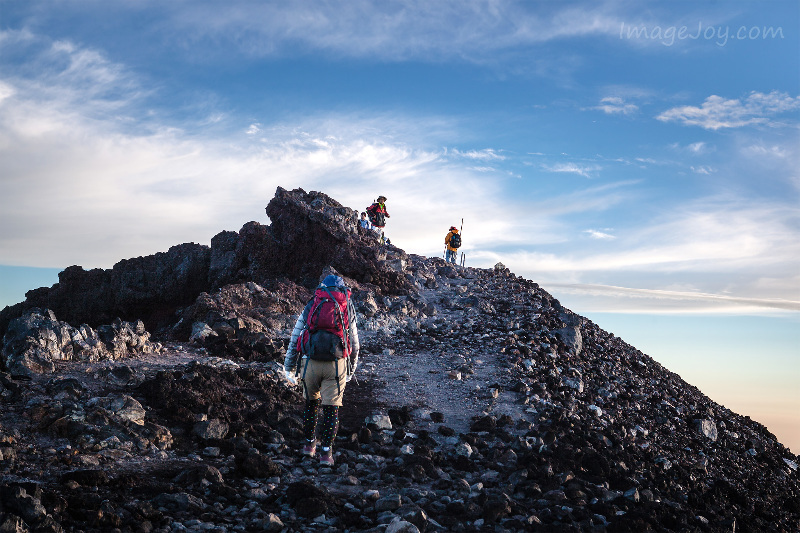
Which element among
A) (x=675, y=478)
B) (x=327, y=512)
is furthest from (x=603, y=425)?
(x=327, y=512)

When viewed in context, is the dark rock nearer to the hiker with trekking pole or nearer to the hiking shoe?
the hiking shoe

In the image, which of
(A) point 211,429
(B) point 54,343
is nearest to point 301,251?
(B) point 54,343

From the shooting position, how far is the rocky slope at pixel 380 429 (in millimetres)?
7805

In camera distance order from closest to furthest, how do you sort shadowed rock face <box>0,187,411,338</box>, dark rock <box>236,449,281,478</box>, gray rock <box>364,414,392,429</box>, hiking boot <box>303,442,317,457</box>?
dark rock <box>236,449,281,478</box>, hiking boot <box>303,442,317,457</box>, gray rock <box>364,414,392,429</box>, shadowed rock face <box>0,187,411,338</box>

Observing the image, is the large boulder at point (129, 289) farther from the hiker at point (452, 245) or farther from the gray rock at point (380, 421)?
the gray rock at point (380, 421)

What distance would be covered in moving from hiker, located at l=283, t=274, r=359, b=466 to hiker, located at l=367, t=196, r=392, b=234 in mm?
19033

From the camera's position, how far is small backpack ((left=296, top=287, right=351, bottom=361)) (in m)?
9.47

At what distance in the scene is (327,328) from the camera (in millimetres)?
9570

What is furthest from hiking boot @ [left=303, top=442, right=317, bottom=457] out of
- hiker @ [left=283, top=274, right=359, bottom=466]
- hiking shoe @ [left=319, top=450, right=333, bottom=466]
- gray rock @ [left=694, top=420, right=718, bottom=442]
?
gray rock @ [left=694, top=420, right=718, bottom=442]

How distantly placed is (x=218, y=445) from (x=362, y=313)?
35.1 ft

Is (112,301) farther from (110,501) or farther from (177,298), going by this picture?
(110,501)

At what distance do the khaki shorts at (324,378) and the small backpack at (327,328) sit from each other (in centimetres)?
13

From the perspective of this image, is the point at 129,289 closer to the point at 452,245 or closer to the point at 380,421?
the point at 452,245

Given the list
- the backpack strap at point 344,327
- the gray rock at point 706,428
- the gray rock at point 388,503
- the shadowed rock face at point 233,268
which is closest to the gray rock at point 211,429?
the backpack strap at point 344,327
